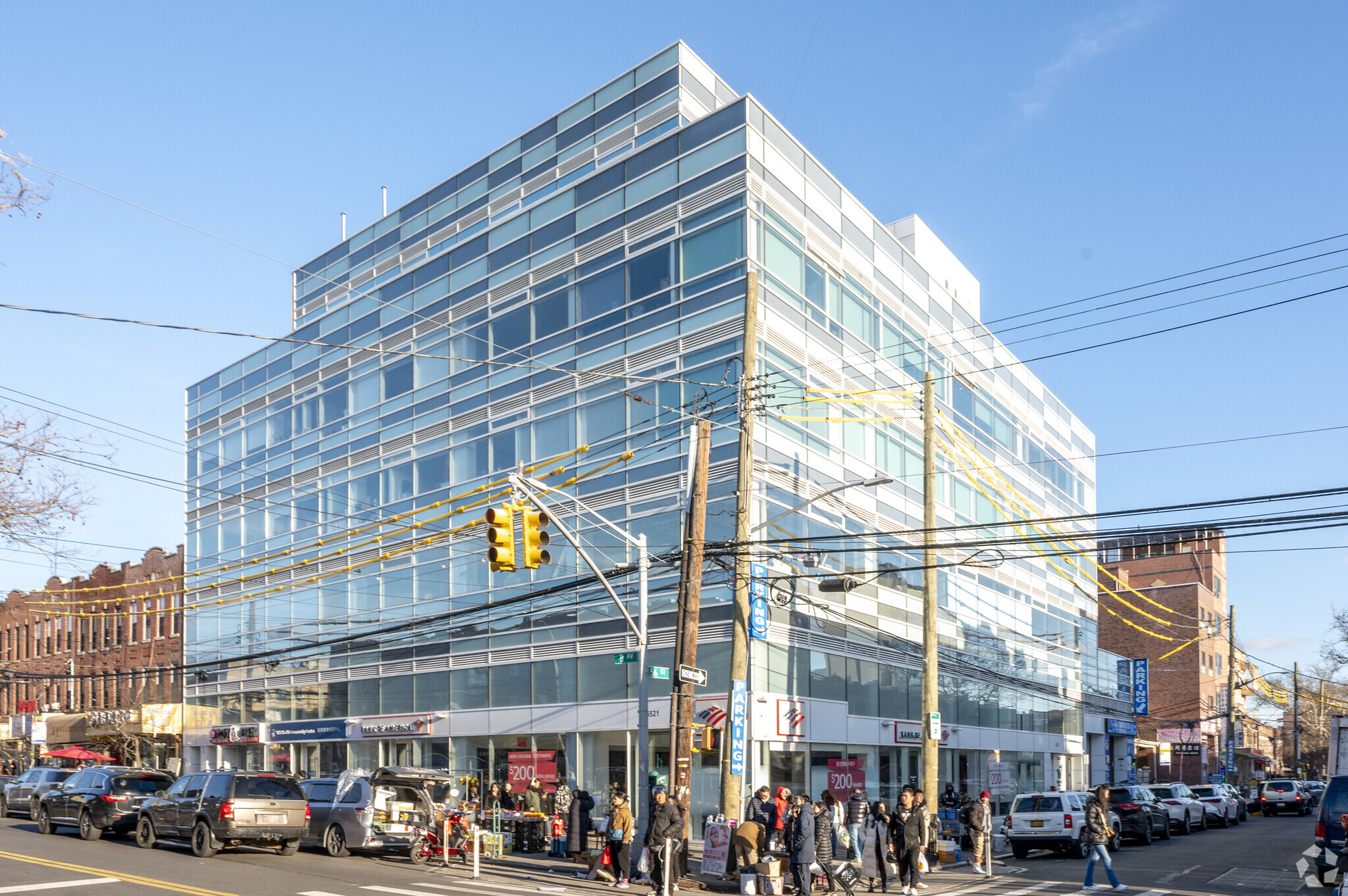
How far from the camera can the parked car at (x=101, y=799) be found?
26.0 meters

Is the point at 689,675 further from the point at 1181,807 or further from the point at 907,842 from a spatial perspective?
the point at 1181,807

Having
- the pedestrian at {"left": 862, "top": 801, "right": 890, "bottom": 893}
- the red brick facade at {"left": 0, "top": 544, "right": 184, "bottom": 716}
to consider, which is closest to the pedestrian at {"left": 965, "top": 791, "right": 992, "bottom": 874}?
the pedestrian at {"left": 862, "top": 801, "right": 890, "bottom": 893}

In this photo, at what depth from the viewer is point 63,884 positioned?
17344 millimetres

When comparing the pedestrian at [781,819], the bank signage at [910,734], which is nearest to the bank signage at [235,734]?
the bank signage at [910,734]

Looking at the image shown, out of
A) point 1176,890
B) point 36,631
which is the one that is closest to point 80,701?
point 36,631

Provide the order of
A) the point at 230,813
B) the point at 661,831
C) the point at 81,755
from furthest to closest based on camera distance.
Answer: the point at 81,755 → the point at 230,813 → the point at 661,831

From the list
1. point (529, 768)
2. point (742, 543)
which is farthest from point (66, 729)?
point (742, 543)

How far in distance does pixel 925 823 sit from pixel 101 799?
1751cm

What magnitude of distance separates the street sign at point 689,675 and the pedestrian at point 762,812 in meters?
2.31

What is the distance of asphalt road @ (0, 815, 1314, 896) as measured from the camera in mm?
17672

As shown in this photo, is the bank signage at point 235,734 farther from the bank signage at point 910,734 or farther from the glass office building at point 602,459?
the bank signage at point 910,734

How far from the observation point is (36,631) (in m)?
66.8

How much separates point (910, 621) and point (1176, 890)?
17568mm

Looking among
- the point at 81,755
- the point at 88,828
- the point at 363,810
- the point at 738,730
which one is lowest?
the point at 81,755
